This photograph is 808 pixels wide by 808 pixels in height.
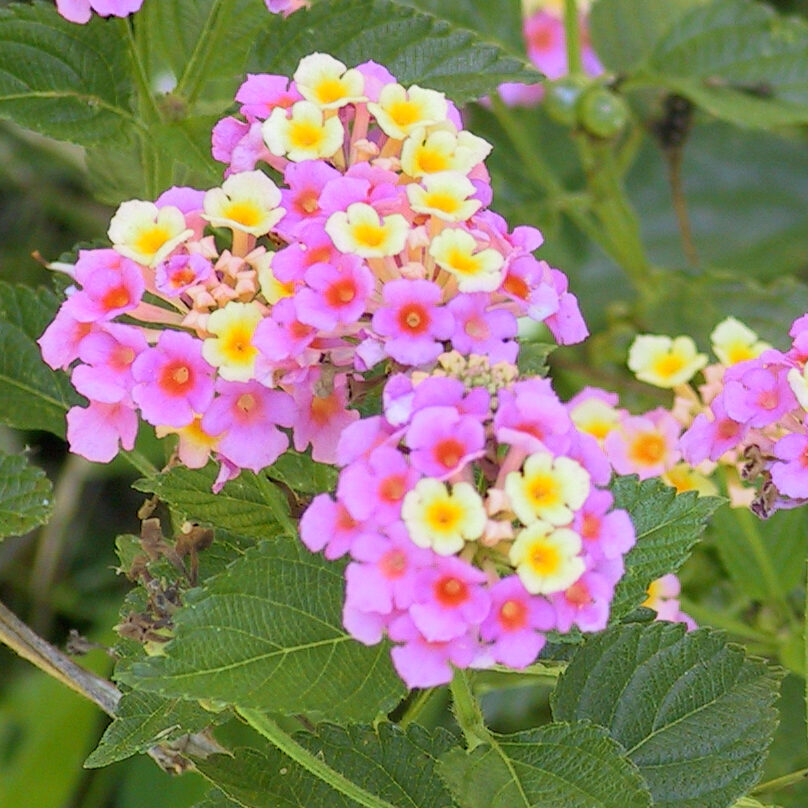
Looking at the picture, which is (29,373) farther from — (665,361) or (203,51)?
(665,361)

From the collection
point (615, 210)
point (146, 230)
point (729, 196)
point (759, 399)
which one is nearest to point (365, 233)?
point (146, 230)

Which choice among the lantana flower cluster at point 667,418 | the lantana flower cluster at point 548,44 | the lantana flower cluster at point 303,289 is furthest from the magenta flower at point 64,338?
the lantana flower cluster at point 548,44

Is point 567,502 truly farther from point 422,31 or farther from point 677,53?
point 677,53

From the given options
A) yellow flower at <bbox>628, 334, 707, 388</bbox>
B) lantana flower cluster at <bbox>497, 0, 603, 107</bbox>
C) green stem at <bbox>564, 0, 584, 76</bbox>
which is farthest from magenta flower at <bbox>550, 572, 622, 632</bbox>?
lantana flower cluster at <bbox>497, 0, 603, 107</bbox>

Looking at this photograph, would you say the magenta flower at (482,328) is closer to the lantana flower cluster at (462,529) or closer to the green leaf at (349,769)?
the lantana flower cluster at (462,529)

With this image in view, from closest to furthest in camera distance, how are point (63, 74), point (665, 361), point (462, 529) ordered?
point (462, 529)
point (63, 74)
point (665, 361)

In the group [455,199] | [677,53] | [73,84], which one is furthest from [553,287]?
[677,53]

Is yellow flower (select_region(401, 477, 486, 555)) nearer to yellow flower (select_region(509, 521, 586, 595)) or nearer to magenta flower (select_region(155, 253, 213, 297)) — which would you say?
yellow flower (select_region(509, 521, 586, 595))
